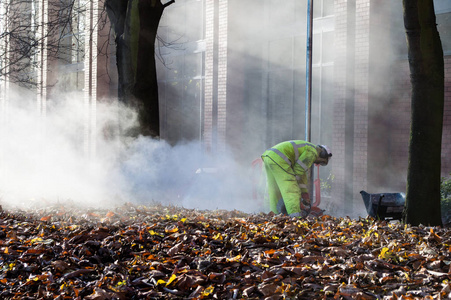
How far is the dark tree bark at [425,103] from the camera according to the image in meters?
5.90

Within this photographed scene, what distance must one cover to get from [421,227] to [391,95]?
6.14 meters

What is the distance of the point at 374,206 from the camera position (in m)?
7.81

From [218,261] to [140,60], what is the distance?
20.2 ft

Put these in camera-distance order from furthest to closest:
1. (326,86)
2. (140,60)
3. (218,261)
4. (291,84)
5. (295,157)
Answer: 1. (291,84)
2. (326,86)
3. (140,60)
4. (295,157)
5. (218,261)

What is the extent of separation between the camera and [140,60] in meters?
9.33

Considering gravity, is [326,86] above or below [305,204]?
above

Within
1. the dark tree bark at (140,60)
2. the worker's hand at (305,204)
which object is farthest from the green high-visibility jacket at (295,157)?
the dark tree bark at (140,60)

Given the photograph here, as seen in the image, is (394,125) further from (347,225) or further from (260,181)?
(347,225)

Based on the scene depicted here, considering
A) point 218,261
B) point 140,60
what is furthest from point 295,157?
point 218,261

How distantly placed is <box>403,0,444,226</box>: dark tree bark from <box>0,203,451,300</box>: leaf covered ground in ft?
2.39

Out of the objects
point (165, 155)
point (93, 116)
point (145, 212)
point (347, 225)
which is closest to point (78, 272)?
point (145, 212)

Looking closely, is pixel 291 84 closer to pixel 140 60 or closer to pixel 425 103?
pixel 140 60

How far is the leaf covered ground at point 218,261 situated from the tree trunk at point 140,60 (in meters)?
4.11

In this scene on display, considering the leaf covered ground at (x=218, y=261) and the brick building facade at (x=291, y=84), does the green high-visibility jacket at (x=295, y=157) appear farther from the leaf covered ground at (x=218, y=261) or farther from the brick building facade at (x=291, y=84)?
the brick building facade at (x=291, y=84)
